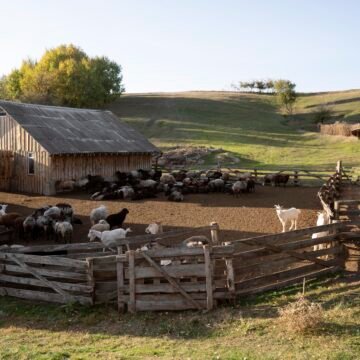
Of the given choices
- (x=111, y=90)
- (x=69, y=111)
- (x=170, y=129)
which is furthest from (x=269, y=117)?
(x=69, y=111)

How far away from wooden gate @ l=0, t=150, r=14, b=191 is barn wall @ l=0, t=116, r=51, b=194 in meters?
0.21

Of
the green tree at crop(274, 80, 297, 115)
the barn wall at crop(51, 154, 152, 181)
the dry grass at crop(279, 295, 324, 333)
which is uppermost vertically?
the green tree at crop(274, 80, 297, 115)

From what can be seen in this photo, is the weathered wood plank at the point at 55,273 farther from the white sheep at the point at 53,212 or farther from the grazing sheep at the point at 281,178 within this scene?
the grazing sheep at the point at 281,178

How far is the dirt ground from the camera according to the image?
20.3m

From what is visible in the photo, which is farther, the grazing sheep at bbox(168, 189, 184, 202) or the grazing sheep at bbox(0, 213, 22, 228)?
the grazing sheep at bbox(168, 189, 184, 202)

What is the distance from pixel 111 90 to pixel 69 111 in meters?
48.1

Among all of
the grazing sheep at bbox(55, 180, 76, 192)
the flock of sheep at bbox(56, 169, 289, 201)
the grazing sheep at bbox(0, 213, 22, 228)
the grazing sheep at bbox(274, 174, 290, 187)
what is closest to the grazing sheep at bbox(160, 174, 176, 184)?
the flock of sheep at bbox(56, 169, 289, 201)

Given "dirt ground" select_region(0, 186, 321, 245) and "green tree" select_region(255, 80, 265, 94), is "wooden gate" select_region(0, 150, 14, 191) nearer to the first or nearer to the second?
"dirt ground" select_region(0, 186, 321, 245)

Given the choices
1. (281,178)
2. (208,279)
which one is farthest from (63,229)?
(281,178)

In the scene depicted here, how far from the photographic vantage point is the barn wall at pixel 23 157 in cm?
3070

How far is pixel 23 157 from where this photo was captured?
31.7 m

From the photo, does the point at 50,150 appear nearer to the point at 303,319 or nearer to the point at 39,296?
the point at 39,296

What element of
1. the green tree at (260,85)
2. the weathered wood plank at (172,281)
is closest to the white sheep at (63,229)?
the weathered wood plank at (172,281)

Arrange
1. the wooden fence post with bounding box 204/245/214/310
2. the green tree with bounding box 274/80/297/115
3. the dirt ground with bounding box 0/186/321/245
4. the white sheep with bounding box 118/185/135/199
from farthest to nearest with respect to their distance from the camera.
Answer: the green tree with bounding box 274/80/297/115
the white sheep with bounding box 118/185/135/199
the dirt ground with bounding box 0/186/321/245
the wooden fence post with bounding box 204/245/214/310
